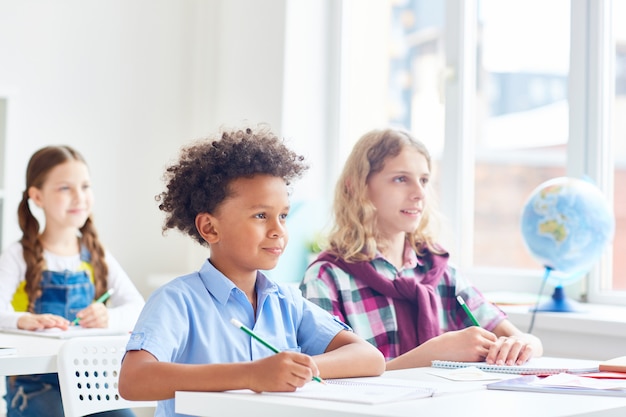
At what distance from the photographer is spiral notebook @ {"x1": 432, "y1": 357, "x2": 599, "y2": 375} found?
1.67 metres

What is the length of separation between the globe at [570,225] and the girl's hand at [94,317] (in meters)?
1.21

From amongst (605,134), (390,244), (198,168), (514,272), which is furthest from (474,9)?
(198,168)

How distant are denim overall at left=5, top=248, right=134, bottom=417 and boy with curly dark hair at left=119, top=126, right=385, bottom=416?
0.84m

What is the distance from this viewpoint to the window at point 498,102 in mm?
2801

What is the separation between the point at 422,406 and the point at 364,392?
0.31 feet

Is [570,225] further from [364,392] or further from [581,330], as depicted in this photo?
[364,392]

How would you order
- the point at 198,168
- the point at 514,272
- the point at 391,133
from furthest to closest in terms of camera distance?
the point at 514,272 < the point at 391,133 < the point at 198,168

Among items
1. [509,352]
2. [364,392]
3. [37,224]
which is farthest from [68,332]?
[364,392]

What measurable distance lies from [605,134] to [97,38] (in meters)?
2.05

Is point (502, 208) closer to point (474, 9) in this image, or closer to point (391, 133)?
point (474, 9)

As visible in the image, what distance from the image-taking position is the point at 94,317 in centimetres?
247

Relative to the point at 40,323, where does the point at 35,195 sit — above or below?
above

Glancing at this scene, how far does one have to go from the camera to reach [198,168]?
160 centimetres

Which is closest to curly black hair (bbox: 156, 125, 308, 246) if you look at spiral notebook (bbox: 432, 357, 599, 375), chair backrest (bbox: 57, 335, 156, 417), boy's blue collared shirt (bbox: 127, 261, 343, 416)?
boy's blue collared shirt (bbox: 127, 261, 343, 416)
